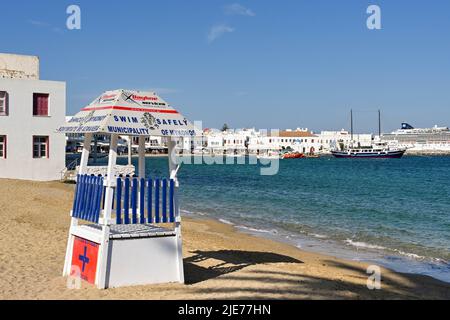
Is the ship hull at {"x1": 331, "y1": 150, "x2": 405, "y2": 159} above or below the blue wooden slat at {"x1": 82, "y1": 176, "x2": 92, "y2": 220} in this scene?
above

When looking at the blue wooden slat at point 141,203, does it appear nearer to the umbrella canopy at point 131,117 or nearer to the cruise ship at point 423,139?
the umbrella canopy at point 131,117

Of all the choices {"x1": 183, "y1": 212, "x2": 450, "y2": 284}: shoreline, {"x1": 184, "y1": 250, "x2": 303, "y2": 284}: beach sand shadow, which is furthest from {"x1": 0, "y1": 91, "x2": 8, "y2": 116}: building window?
{"x1": 184, "y1": 250, "x2": 303, "y2": 284}: beach sand shadow

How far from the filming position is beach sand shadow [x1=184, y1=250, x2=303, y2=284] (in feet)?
34.8

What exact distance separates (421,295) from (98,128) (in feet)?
22.2

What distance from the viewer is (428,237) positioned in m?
21.2

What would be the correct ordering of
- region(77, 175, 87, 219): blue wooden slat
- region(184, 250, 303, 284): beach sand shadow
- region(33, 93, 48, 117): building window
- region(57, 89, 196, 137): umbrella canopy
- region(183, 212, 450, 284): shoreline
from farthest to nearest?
region(33, 93, 48, 117): building window
region(183, 212, 450, 284): shoreline
region(184, 250, 303, 284): beach sand shadow
region(77, 175, 87, 219): blue wooden slat
region(57, 89, 196, 137): umbrella canopy

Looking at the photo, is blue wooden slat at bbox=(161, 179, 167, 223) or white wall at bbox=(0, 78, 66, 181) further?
white wall at bbox=(0, 78, 66, 181)

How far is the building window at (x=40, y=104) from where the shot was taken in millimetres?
33219

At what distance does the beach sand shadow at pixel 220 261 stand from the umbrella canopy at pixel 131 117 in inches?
104

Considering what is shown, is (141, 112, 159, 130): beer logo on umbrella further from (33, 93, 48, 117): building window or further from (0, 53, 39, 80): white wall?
(0, 53, 39, 80): white wall

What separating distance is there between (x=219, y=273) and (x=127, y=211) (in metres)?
2.50

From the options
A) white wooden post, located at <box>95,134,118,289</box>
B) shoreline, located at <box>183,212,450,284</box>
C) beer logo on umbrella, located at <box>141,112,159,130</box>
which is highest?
beer logo on umbrella, located at <box>141,112,159,130</box>

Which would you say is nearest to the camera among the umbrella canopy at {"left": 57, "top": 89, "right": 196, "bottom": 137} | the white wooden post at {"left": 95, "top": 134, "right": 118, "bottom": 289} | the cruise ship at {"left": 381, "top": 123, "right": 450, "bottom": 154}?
the white wooden post at {"left": 95, "top": 134, "right": 118, "bottom": 289}

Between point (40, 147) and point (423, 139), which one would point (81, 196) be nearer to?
point (40, 147)
